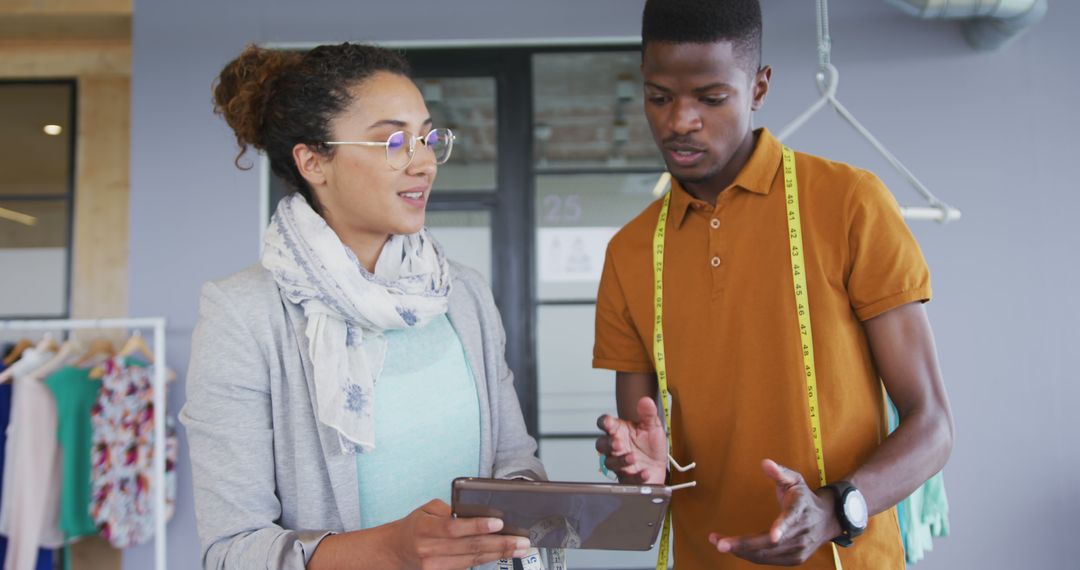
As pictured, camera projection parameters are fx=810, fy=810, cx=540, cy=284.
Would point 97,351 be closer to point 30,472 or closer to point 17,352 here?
point 17,352

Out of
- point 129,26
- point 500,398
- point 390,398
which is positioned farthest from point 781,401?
point 129,26

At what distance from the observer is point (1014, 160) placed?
3.69 meters

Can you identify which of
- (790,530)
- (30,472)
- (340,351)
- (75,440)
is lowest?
(30,472)

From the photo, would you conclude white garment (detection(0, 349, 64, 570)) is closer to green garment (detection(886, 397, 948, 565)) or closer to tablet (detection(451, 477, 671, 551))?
tablet (detection(451, 477, 671, 551))

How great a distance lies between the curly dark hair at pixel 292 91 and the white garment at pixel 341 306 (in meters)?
0.13

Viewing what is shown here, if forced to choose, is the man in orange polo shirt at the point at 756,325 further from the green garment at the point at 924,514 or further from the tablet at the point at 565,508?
the green garment at the point at 924,514

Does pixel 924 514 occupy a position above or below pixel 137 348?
below

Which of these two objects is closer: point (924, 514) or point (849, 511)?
point (849, 511)

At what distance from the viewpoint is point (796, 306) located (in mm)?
1415

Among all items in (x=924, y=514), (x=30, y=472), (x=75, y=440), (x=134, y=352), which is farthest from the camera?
(x=134, y=352)

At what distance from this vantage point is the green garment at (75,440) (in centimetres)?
348

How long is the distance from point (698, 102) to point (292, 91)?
0.78 metres

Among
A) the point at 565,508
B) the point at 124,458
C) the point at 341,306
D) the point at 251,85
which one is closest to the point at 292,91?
the point at 251,85

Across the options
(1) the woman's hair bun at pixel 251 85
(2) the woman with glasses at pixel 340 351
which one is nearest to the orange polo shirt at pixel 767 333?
(2) the woman with glasses at pixel 340 351
